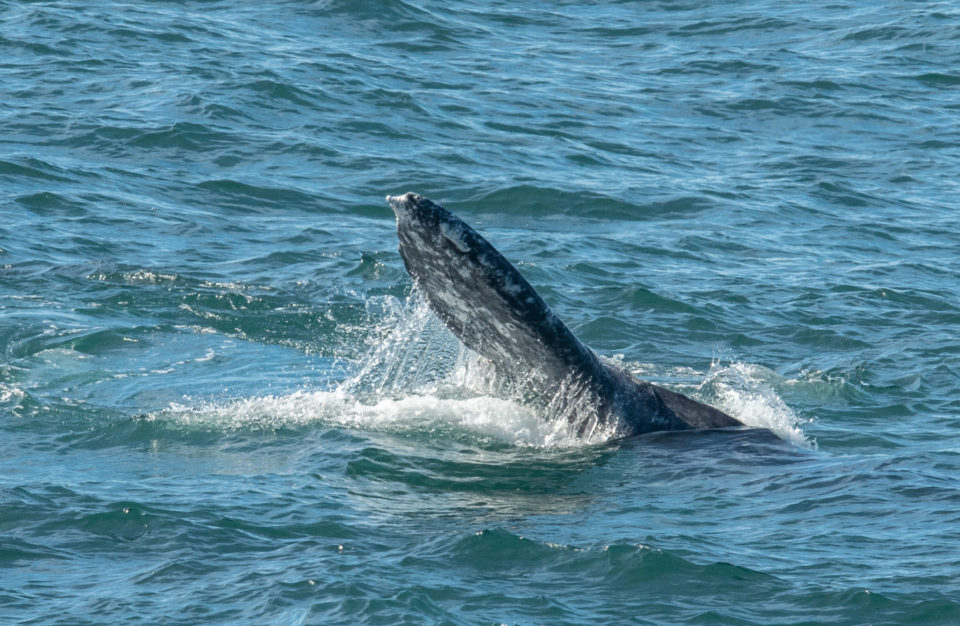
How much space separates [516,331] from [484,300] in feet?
1.07

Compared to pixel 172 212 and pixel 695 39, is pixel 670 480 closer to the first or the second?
pixel 172 212

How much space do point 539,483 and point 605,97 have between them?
629 inches

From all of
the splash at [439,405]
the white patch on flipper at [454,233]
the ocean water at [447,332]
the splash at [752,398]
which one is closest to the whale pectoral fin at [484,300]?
the white patch on flipper at [454,233]

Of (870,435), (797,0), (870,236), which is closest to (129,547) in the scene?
(870,435)

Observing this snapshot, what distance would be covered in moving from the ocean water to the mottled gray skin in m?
0.22

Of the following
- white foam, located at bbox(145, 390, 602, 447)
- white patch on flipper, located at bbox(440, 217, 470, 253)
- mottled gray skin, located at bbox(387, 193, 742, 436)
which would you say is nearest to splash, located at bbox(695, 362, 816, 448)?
mottled gray skin, located at bbox(387, 193, 742, 436)

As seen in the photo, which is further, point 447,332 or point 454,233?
point 447,332

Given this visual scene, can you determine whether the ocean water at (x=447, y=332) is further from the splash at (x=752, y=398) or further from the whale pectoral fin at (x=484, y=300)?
the whale pectoral fin at (x=484, y=300)

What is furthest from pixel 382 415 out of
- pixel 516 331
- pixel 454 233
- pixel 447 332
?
pixel 454 233

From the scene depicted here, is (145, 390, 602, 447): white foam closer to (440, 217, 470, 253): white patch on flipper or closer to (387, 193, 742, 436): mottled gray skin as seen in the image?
(387, 193, 742, 436): mottled gray skin

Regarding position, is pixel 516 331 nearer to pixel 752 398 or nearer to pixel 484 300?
pixel 484 300

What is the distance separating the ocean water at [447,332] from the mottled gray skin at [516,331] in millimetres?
216

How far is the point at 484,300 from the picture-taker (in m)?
8.45

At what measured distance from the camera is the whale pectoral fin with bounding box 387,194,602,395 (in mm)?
8078
